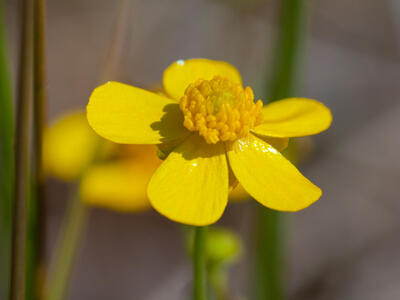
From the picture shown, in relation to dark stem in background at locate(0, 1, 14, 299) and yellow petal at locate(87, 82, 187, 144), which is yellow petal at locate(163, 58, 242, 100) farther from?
dark stem in background at locate(0, 1, 14, 299)

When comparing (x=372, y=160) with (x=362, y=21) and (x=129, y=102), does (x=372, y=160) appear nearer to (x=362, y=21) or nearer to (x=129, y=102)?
(x=362, y=21)

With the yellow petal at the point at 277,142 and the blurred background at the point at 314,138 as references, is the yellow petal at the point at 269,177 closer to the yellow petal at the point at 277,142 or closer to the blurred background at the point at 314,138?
the yellow petal at the point at 277,142

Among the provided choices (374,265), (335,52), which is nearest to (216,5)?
(335,52)

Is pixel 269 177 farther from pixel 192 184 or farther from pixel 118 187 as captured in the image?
pixel 118 187

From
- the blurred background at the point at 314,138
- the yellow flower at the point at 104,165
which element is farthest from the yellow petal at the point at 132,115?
the blurred background at the point at 314,138

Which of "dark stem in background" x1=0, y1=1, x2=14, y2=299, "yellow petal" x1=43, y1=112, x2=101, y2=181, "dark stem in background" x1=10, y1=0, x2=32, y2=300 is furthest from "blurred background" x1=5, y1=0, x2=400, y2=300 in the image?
"dark stem in background" x1=10, y1=0, x2=32, y2=300

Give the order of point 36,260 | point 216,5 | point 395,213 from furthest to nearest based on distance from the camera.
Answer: point 216,5, point 395,213, point 36,260
